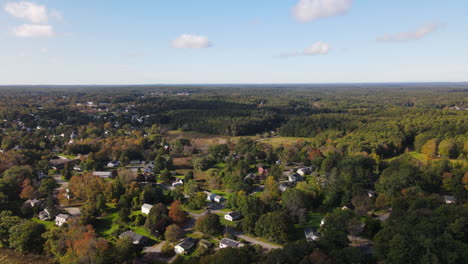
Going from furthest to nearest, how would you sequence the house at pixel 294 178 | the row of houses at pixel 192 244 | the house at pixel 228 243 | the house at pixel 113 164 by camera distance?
the house at pixel 113 164 < the house at pixel 294 178 < the row of houses at pixel 192 244 < the house at pixel 228 243

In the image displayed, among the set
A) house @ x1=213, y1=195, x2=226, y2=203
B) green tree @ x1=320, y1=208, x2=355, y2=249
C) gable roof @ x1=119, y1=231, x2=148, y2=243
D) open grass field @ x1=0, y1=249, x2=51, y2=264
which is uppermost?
green tree @ x1=320, y1=208, x2=355, y2=249

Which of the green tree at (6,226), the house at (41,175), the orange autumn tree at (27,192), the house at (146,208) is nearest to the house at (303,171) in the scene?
the house at (146,208)

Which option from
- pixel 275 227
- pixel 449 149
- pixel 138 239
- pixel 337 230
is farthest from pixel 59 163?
pixel 449 149

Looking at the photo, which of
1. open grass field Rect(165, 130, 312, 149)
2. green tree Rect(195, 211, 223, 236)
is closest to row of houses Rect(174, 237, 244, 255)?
green tree Rect(195, 211, 223, 236)

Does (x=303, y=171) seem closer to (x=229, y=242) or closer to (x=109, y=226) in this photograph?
(x=229, y=242)

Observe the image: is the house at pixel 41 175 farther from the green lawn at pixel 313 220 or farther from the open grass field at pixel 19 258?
the green lawn at pixel 313 220

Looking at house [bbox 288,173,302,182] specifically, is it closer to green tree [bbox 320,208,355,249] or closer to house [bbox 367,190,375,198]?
house [bbox 367,190,375,198]
